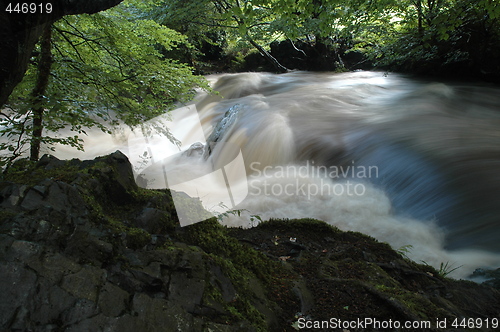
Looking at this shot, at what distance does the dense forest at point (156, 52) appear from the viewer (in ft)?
10.8

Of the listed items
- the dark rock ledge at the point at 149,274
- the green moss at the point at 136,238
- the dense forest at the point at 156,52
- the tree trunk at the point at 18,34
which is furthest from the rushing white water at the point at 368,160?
the tree trunk at the point at 18,34

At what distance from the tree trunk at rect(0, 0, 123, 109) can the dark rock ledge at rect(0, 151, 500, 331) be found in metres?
0.68

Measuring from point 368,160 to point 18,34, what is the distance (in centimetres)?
603

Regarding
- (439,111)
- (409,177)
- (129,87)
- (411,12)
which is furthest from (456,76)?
(129,87)

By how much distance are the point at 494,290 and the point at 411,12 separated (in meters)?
11.3

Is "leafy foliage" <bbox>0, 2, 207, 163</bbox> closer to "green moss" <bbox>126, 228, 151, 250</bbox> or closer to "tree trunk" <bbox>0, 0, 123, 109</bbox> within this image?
"tree trunk" <bbox>0, 0, 123, 109</bbox>

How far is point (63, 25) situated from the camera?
4.95m

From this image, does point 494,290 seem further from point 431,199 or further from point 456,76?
point 456,76

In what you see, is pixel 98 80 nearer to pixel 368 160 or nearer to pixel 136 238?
pixel 136 238

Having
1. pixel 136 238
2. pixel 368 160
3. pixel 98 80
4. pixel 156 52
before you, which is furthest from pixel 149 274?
pixel 368 160

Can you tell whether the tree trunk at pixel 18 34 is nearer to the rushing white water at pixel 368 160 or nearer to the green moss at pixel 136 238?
the green moss at pixel 136 238

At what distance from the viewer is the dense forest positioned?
3297mm

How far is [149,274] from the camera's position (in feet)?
5.65

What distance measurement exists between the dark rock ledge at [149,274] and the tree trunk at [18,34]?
0.68m
